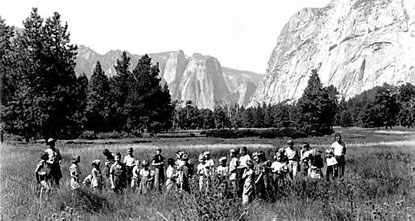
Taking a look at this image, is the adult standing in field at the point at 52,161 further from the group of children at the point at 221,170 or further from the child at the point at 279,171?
the child at the point at 279,171

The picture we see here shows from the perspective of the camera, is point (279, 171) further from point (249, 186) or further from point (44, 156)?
point (44, 156)

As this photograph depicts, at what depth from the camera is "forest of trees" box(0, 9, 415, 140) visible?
36188mm

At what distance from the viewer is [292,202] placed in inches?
386

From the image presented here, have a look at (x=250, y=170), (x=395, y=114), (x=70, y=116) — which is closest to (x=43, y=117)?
Answer: (x=70, y=116)

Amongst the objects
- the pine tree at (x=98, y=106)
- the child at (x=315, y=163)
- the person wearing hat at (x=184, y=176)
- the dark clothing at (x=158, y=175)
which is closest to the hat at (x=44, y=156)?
the dark clothing at (x=158, y=175)

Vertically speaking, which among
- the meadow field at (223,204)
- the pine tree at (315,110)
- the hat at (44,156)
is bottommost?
the meadow field at (223,204)

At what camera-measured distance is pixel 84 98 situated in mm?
39750

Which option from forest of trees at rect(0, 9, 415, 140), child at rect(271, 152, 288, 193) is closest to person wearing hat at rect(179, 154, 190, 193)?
child at rect(271, 152, 288, 193)

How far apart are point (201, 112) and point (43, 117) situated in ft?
387

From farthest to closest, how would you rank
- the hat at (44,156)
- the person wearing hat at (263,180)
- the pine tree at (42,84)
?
the pine tree at (42,84)
the hat at (44,156)
the person wearing hat at (263,180)

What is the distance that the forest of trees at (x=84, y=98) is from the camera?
36.2 metres

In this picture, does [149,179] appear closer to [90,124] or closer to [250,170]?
[250,170]

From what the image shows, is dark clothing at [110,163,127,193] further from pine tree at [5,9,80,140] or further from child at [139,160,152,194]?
pine tree at [5,9,80,140]

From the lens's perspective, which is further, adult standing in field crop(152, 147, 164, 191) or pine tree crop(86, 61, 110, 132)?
pine tree crop(86, 61, 110, 132)
